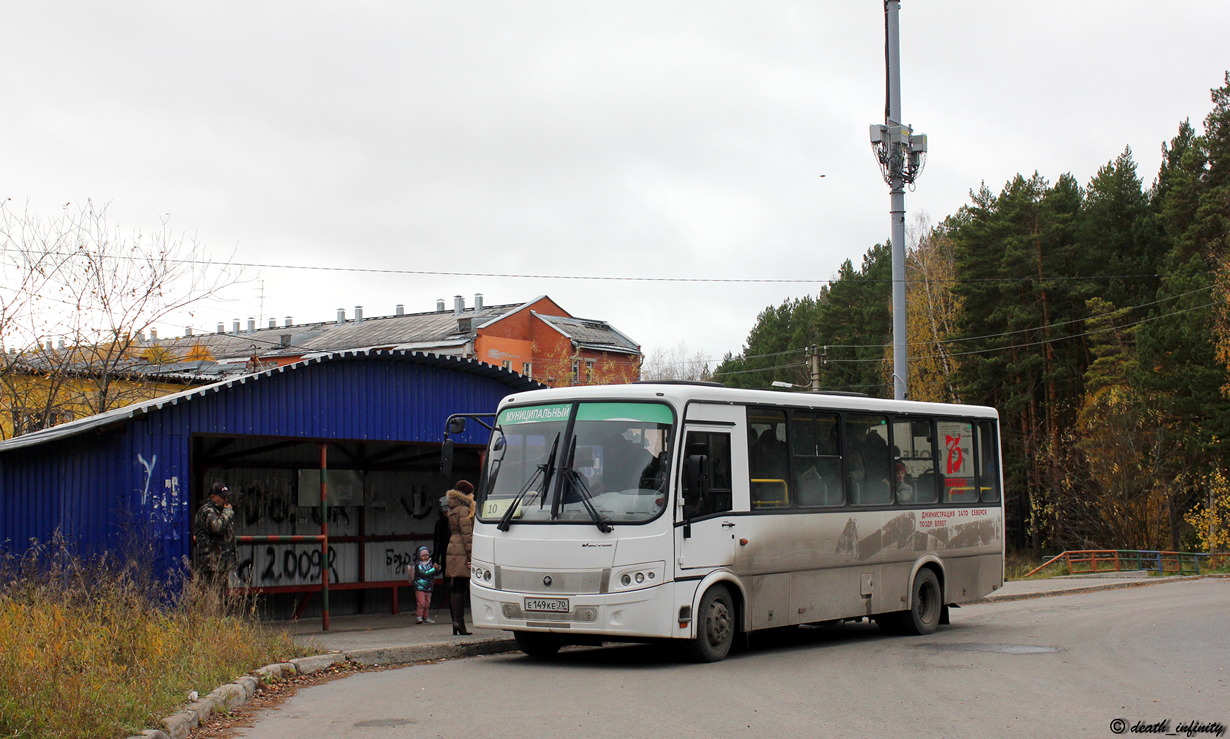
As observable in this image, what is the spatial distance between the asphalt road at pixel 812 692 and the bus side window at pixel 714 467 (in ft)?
5.53

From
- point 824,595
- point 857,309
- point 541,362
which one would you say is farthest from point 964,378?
point 824,595

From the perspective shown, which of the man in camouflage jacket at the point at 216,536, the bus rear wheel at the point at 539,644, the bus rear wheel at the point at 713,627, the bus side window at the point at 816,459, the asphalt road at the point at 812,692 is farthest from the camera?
the man in camouflage jacket at the point at 216,536

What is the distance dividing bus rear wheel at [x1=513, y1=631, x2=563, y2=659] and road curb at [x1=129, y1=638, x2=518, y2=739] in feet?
2.69

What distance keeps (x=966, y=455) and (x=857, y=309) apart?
195 ft

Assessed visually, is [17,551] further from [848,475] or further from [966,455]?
[966,455]

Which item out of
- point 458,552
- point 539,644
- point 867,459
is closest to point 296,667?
point 539,644

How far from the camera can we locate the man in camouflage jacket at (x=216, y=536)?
14914mm

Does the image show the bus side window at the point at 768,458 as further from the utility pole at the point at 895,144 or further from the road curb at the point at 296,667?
the utility pole at the point at 895,144

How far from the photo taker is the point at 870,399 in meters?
15.8

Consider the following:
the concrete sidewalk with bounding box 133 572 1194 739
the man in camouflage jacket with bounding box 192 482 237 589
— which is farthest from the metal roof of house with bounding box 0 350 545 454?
the concrete sidewalk with bounding box 133 572 1194 739

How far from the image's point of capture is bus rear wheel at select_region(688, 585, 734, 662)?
12.9 meters

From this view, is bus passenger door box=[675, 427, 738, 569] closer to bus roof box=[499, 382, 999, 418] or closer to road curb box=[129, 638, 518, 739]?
bus roof box=[499, 382, 999, 418]

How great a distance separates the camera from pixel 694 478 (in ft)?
41.5

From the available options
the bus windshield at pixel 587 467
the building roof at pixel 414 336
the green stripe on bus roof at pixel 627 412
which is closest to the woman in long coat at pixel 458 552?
the bus windshield at pixel 587 467
